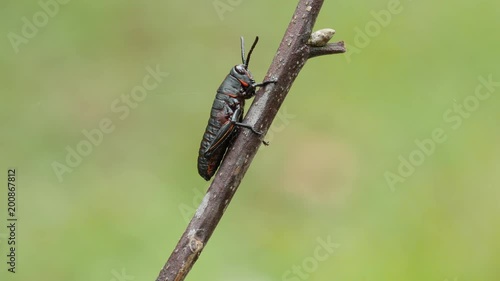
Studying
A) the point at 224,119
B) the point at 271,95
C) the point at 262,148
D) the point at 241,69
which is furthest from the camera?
the point at 262,148

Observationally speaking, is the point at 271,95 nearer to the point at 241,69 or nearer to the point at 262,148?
the point at 241,69

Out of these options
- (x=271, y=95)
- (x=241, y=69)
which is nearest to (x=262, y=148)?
(x=241, y=69)

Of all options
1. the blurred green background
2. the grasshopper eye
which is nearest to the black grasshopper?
the grasshopper eye

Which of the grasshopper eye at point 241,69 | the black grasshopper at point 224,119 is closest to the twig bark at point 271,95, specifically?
the black grasshopper at point 224,119

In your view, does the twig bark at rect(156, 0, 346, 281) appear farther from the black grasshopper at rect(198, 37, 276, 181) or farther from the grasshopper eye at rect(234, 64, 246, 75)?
the grasshopper eye at rect(234, 64, 246, 75)

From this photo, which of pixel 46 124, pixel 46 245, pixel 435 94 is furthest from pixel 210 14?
pixel 46 245

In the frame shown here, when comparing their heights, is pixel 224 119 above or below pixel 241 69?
below

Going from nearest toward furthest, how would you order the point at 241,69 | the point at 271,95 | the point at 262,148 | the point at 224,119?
the point at 271,95 → the point at 224,119 → the point at 241,69 → the point at 262,148
